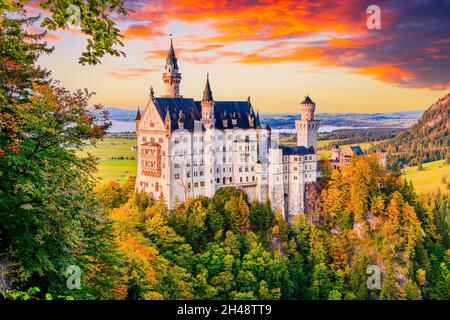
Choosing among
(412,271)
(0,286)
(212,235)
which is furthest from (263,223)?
(0,286)

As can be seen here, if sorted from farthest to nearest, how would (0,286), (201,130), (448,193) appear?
1. (448,193)
2. (201,130)
3. (0,286)

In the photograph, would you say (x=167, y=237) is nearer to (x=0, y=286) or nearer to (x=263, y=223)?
(x=263, y=223)

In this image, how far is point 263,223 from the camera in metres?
59.8

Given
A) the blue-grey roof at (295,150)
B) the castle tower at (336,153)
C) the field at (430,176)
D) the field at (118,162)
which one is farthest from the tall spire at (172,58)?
the field at (430,176)

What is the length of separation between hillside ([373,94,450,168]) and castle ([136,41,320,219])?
995 inches

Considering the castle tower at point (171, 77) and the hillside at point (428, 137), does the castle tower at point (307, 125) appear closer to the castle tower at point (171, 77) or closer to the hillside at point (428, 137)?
the castle tower at point (171, 77)

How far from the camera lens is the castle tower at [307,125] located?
6769 cm

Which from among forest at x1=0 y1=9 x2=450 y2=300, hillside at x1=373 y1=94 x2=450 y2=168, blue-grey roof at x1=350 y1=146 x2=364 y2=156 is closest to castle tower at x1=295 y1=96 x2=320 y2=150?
forest at x1=0 y1=9 x2=450 y2=300

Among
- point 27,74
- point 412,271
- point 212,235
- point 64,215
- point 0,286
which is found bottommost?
point 412,271

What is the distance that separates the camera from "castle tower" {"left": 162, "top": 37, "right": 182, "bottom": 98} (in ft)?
204

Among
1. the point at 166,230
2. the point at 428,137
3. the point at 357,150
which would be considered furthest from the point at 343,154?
the point at 166,230

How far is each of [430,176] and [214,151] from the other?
45483 millimetres

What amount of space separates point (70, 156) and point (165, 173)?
3560cm

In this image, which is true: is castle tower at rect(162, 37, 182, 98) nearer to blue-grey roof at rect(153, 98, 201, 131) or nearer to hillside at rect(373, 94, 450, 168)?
blue-grey roof at rect(153, 98, 201, 131)
